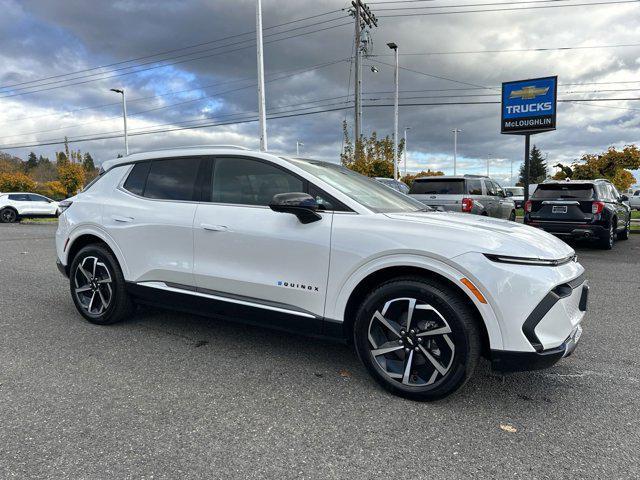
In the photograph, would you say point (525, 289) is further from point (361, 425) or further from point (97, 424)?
point (97, 424)

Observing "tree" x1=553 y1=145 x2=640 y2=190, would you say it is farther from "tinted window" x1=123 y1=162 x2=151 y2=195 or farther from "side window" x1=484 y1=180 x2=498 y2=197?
"tinted window" x1=123 y1=162 x2=151 y2=195

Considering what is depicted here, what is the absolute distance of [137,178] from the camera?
4.39 metres

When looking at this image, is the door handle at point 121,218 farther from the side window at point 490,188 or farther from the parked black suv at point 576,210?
the side window at point 490,188

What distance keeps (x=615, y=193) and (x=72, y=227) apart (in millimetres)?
12317

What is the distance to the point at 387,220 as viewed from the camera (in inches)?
122

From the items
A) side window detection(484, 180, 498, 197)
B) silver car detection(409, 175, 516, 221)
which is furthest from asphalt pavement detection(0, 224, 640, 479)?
side window detection(484, 180, 498, 197)

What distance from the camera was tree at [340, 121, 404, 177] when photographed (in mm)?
22609

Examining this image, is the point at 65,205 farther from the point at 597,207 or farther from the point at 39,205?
the point at 39,205

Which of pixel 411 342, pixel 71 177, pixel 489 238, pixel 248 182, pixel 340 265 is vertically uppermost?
pixel 71 177

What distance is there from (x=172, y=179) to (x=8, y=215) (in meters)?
24.2

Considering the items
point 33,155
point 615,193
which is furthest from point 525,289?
point 33,155

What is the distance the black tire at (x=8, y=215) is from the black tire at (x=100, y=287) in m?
22.9

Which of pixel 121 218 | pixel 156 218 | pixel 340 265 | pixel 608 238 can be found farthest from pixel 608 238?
pixel 121 218

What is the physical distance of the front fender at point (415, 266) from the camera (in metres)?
2.74
